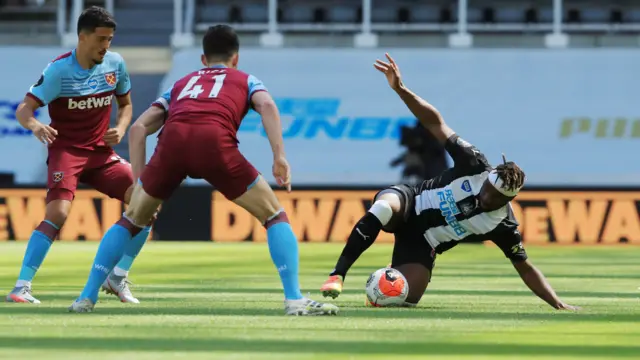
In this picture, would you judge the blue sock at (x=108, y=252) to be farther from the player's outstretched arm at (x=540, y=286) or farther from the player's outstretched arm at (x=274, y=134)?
the player's outstretched arm at (x=540, y=286)

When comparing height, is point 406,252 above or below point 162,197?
below

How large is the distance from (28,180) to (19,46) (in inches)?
137

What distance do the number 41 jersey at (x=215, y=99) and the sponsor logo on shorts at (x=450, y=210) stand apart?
2.14m

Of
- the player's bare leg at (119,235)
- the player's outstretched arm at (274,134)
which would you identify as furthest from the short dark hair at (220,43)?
the player's bare leg at (119,235)

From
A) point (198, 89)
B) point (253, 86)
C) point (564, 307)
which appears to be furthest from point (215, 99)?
point (564, 307)

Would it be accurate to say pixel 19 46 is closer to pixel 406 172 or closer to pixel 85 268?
pixel 406 172

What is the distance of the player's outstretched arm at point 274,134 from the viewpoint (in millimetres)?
8133

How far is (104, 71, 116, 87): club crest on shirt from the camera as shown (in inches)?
404

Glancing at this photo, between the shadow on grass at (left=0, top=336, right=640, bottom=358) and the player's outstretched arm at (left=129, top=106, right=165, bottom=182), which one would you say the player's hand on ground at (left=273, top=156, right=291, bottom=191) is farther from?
the shadow on grass at (left=0, top=336, right=640, bottom=358)

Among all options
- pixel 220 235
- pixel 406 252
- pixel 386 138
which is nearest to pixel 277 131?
pixel 406 252

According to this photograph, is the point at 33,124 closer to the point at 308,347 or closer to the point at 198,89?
the point at 198,89

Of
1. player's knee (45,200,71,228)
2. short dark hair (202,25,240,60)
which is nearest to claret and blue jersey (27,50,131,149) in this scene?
player's knee (45,200,71,228)

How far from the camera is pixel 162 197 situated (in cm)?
851

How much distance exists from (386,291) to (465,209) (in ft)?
2.72
